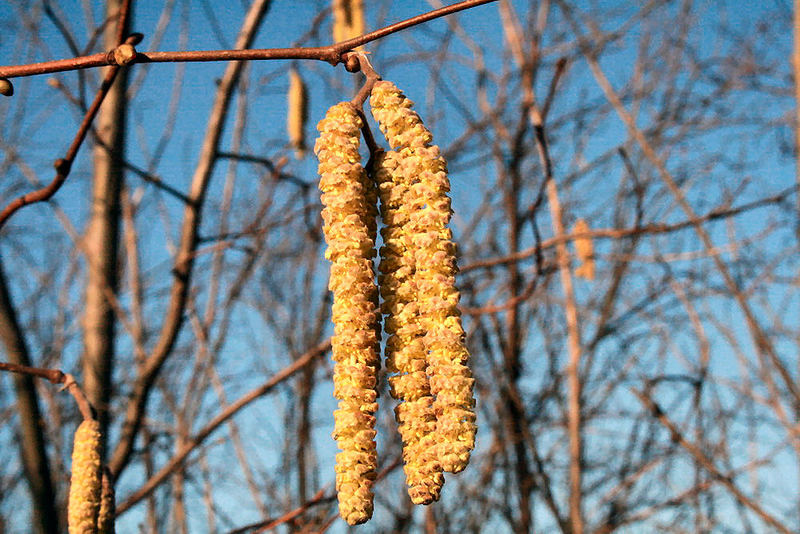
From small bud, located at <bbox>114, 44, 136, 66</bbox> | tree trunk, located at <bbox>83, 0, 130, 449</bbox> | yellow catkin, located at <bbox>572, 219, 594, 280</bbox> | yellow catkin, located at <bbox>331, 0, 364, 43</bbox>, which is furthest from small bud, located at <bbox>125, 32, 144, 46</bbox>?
yellow catkin, located at <bbox>572, 219, 594, 280</bbox>

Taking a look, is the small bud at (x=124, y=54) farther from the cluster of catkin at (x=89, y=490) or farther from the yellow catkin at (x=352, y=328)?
the cluster of catkin at (x=89, y=490)

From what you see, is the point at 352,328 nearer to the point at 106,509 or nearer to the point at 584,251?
the point at 106,509

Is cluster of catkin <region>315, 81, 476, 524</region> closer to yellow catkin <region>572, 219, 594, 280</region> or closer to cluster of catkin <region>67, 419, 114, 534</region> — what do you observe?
cluster of catkin <region>67, 419, 114, 534</region>

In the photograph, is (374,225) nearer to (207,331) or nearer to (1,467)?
(207,331)

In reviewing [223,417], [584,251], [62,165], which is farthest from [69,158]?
[584,251]

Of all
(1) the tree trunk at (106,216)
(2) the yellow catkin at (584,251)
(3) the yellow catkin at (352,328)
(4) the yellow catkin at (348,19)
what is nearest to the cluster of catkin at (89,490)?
(3) the yellow catkin at (352,328)

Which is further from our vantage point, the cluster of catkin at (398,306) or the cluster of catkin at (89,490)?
the cluster of catkin at (89,490)
